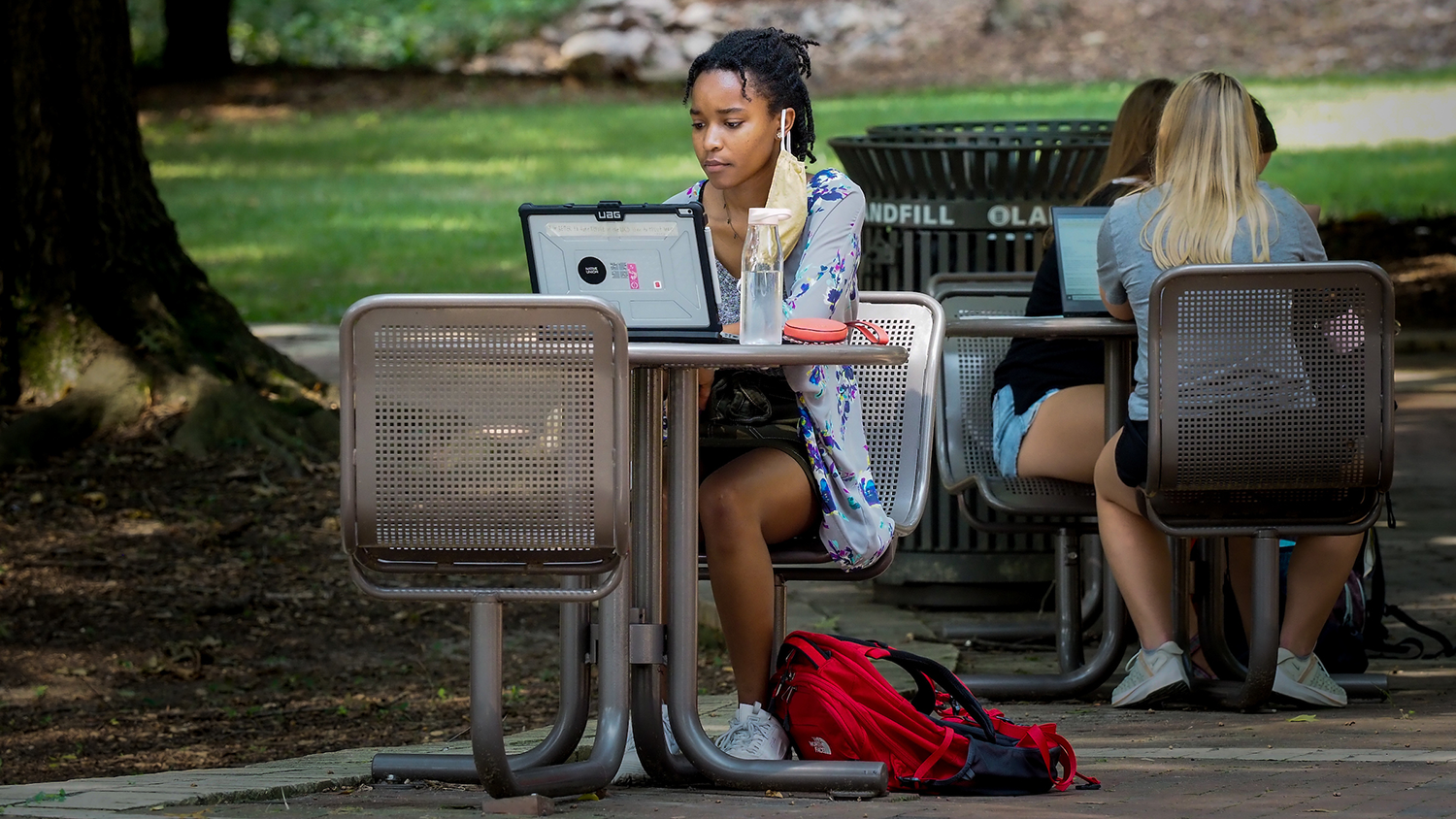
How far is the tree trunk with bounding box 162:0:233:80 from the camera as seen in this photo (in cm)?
A: 2931

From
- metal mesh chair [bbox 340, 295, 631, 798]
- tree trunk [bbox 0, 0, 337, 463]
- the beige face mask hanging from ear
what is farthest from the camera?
tree trunk [bbox 0, 0, 337, 463]

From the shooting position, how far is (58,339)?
8156mm

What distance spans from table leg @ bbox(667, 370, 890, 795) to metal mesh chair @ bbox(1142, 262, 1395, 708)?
49.1 inches

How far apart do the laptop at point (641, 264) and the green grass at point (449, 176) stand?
8937 mm

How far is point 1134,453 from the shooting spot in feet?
15.4

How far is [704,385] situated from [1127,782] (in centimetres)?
121

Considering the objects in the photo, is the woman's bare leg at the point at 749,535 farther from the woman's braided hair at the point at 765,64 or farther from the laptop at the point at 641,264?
the woman's braided hair at the point at 765,64

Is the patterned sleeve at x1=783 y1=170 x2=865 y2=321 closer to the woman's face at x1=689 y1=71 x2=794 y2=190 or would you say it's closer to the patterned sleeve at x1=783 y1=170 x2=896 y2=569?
the patterned sleeve at x1=783 y1=170 x2=896 y2=569

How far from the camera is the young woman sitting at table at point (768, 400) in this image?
401 cm

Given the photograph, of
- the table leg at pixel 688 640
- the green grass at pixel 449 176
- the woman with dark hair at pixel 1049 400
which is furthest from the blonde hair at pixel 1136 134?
the green grass at pixel 449 176

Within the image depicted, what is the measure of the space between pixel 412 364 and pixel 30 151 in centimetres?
518

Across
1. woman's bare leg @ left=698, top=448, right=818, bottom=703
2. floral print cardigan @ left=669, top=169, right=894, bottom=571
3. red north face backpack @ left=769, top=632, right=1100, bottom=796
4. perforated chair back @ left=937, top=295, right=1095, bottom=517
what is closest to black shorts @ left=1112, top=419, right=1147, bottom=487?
perforated chair back @ left=937, top=295, right=1095, bottom=517

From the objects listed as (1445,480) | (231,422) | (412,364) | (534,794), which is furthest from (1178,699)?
(231,422)

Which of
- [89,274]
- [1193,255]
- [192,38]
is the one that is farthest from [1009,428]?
[192,38]
